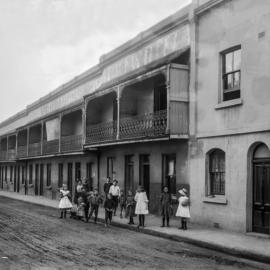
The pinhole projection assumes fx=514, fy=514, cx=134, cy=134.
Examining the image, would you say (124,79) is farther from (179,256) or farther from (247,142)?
(179,256)

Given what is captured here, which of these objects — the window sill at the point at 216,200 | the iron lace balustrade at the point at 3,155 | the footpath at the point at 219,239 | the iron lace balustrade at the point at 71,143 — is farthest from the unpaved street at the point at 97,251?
the iron lace balustrade at the point at 3,155

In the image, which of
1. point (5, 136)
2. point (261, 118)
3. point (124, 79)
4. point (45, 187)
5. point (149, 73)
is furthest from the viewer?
point (5, 136)

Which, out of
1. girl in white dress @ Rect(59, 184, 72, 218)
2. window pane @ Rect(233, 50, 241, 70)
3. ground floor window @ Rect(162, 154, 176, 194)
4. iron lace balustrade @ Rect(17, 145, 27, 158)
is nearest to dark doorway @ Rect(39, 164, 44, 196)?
iron lace balustrade @ Rect(17, 145, 27, 158)

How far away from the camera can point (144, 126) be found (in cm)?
2127

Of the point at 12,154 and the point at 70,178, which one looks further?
the point at 12,154

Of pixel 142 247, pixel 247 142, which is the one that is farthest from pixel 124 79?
pixel 142 247

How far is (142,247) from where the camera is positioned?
13.0 m

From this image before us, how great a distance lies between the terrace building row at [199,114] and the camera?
15.5m

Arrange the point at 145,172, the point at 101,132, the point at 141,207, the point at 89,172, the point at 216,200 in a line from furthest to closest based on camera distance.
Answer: the point at 89,172 < the point at 101,132 < the point at 145,172 < the point at 141,207 < the point at 216,200

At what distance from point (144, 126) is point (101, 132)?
4.84 m

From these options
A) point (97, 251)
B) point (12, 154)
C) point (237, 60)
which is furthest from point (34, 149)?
point (97, 251)

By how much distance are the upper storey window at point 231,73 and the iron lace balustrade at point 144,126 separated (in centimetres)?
306

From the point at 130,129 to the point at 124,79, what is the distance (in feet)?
7.19

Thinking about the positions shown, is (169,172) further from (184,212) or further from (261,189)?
(261,189)
